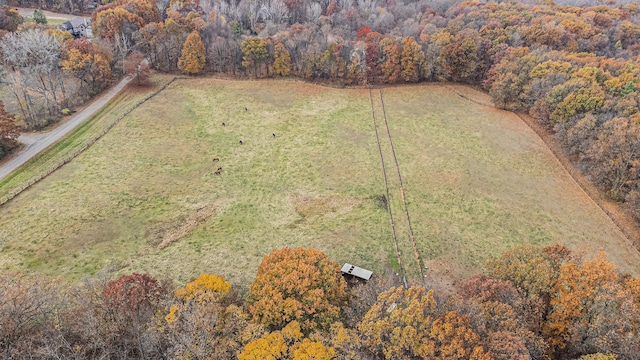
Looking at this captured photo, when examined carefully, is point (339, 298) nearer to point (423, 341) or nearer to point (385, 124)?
point (423, 341)

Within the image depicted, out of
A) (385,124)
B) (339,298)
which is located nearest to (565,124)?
(385,124)

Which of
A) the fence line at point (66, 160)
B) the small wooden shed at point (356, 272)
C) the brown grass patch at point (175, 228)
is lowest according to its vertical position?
the small wooden shed at point (356, 272)

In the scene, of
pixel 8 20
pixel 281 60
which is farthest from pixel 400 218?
pixel 8 20

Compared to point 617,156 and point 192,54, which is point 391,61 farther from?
point 617,156

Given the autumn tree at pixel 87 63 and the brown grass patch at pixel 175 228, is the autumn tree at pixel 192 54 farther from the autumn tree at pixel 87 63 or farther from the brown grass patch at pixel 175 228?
the brown grass patch at pixel 175 228

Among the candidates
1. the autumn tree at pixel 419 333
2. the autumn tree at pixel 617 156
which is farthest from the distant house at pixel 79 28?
the autumn tree at pixel 617 156
